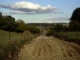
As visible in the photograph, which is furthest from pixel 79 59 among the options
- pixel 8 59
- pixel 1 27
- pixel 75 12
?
pixel 75 12

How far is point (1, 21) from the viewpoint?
10406 cm

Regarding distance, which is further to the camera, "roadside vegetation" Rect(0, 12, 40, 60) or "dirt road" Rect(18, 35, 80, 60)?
"dirt road" Rect(18, 35, 80, 60)

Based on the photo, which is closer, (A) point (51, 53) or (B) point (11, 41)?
(A) point (51, 53)

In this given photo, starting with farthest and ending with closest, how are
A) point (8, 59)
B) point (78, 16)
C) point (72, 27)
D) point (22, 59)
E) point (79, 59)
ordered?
point (78, 16) < point (72, 27) < point (22, 59) < point (79, 59) < point (8, 59)

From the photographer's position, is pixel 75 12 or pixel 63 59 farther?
pixel 75 12

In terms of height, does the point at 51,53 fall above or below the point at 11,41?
below

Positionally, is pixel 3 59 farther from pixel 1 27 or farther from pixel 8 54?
pixel 1 27

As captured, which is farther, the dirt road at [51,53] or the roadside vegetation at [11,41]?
the dirt road at [51,53]

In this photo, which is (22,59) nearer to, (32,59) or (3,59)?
(32,59)

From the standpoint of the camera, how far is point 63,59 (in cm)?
1864

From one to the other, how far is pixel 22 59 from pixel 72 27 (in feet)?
268

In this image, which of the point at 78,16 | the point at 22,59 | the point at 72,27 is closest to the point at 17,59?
the point at 22,59

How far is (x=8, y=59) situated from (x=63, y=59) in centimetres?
428

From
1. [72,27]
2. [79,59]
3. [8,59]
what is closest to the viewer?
[8,59]
